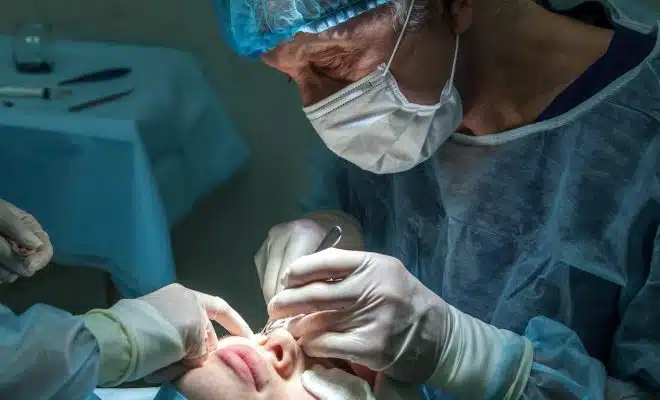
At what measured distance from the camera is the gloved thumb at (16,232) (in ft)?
4.76

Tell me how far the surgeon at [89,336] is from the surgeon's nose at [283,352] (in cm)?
8

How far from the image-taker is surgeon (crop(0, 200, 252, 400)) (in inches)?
41.6

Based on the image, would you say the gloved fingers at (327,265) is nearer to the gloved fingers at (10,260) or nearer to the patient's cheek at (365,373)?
the patient's cheek at (365,373)

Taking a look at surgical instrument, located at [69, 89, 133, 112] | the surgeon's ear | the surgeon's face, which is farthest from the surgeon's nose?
surgical instrument, located at [69, 89, 133, 112]

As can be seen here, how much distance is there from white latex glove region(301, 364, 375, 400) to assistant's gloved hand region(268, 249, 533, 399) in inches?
2.5

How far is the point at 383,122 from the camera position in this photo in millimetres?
1443

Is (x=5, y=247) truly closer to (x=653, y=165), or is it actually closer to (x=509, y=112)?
(x=509, y=112)

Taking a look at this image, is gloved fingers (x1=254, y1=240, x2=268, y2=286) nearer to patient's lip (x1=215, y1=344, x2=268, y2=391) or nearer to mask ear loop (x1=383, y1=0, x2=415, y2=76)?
patient's lip (x1=215, y1=344, x2=268, y2=391)

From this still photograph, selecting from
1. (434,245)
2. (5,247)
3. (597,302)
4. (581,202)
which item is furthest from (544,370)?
(5,247)

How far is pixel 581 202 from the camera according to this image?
1.40 m

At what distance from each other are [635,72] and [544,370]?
51 cm

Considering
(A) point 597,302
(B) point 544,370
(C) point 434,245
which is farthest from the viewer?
(C) point 434,245

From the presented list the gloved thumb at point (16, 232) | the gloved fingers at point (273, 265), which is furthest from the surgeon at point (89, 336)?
the gloved fingers at point (273, 265)

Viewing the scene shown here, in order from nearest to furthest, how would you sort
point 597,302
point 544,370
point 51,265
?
point 544,370 < point 597,302 < point 51,265
